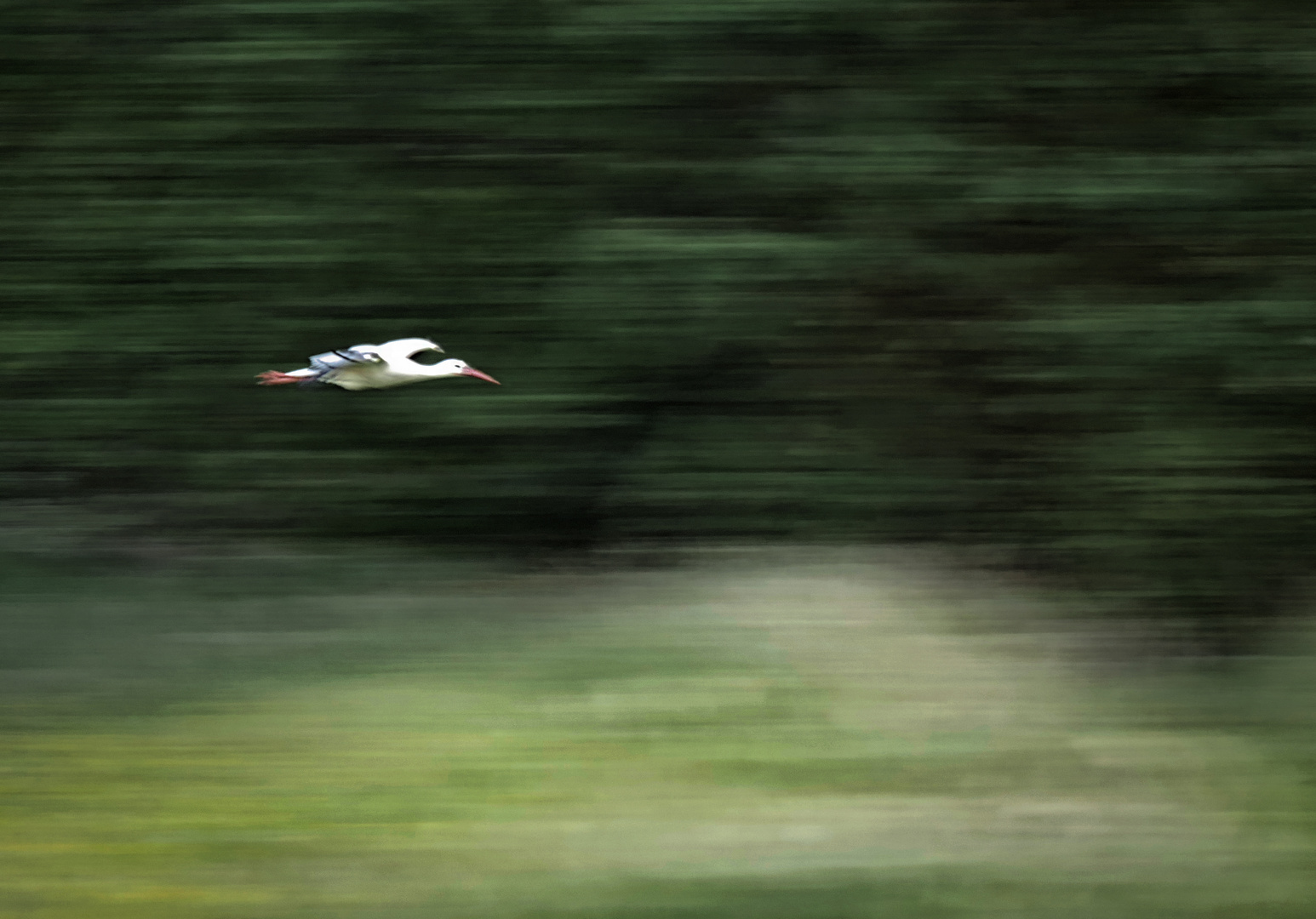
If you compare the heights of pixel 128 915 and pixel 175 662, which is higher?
pixel 175 662

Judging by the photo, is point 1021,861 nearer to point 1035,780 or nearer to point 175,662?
point 1035,780

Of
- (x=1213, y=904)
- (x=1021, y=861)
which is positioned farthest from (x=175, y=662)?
(x=1213, y=904)

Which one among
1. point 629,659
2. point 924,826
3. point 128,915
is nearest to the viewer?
point 128,915

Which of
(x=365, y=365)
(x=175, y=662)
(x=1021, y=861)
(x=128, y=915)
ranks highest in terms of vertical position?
(x=365, y=365)

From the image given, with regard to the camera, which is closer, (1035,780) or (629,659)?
(1035,780)

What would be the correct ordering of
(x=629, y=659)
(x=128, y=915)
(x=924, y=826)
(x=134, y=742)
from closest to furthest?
(x=128, y=915) → (x=924, y=826) → (x=134, y=742) → (x=629, y=659)

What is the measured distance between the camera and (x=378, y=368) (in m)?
3.43

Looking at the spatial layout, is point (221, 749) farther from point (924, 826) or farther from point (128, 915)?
point (924, 826)

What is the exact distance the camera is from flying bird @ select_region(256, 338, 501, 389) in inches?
135

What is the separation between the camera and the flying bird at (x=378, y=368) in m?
3.43

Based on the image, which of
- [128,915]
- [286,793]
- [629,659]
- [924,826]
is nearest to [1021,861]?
[924,826]

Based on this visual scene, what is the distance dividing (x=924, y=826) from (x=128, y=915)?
4.90ft

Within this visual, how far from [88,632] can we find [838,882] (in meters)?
1.82

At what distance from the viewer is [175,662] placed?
11.1 ft
